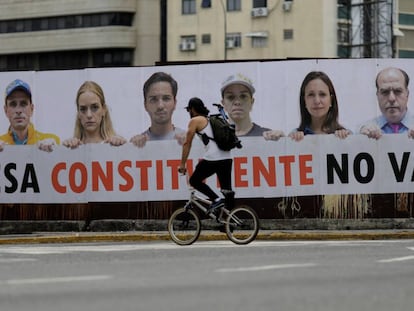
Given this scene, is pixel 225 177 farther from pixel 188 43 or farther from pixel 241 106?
pixel 188 43

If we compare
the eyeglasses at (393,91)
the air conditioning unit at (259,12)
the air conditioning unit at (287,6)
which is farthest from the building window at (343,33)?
the eyeglasses at (393,91)

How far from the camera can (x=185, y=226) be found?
1596 centimetres

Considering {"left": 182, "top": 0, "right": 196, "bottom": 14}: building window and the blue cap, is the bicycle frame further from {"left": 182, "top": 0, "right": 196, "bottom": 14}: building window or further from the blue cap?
{"left": 182, "top": 0, "right": 196, "bottom": 14}: building window

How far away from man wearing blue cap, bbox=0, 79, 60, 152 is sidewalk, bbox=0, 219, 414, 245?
1.26 meters

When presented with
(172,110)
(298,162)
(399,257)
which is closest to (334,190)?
(298,162)

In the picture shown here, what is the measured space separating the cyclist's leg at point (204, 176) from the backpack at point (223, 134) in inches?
11.3

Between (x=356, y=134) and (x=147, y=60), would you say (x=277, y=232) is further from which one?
(x=147, y=60)

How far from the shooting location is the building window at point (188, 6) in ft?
326

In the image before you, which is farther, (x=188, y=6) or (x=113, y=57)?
(x=113, y=57)

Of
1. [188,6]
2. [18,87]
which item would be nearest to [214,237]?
[18,87]

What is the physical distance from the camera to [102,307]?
8.77 meters

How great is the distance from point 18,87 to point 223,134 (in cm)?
556

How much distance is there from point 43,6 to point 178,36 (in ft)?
39.3

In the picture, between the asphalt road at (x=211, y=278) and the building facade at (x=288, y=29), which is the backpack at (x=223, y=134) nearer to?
the asphalt road at (x=211, y=278)
